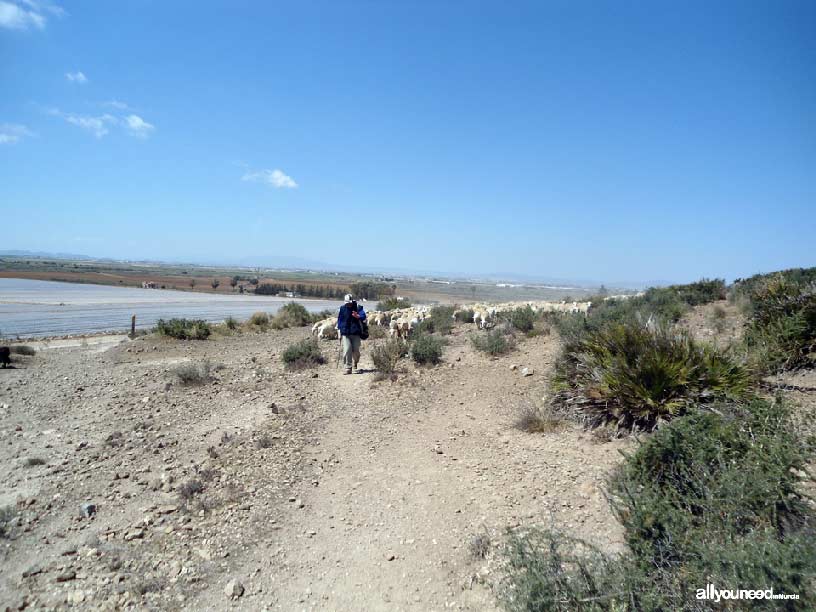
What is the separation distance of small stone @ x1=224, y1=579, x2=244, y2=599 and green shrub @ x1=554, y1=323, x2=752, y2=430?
4.15 m

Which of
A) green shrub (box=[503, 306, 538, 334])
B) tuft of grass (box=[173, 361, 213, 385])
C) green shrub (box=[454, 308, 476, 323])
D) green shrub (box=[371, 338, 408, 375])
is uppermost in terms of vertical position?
green shrub (box=[503, 306, 538, 334])

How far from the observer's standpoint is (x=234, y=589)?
3.75 m

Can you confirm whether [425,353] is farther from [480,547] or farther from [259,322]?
[259,322]

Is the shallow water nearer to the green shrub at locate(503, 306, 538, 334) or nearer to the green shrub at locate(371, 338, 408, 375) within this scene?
the green shrub at locate(371, 338, 408, 375)

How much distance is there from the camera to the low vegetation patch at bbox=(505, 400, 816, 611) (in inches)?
95.4

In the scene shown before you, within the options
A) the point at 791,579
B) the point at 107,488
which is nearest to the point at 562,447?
the point at 791,579

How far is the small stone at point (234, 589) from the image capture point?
12.2 ft

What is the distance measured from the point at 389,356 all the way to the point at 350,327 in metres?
1.13

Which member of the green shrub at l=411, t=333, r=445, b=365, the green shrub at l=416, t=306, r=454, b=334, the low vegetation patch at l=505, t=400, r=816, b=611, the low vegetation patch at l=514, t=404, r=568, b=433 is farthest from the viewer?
the green shrub at l=416, t=306, r=454, b=334

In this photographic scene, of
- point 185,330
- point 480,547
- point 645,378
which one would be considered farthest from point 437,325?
point 480,547

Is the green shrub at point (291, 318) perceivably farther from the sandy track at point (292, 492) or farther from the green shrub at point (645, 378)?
the green shrub at point (645, 378)

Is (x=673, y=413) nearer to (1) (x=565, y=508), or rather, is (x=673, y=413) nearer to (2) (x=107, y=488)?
(1) (x=565, y=508)

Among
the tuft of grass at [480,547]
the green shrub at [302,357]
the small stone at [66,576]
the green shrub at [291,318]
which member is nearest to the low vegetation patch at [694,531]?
the tuft of grass at [480,547]

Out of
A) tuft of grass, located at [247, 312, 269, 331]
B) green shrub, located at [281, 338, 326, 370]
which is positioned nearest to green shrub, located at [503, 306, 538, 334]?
green shrub, located at [281, 338, 326, 370]
